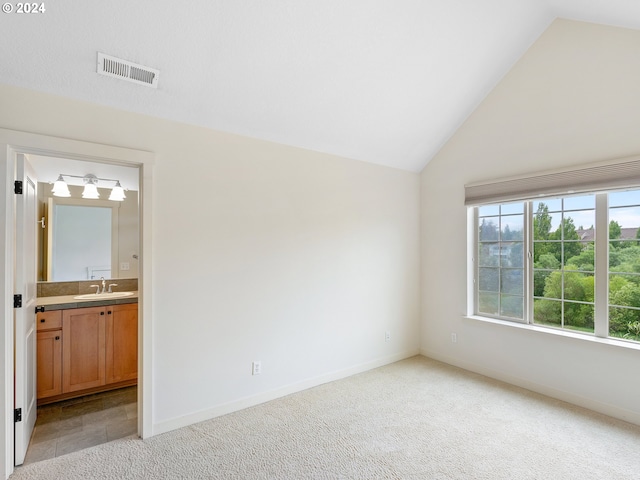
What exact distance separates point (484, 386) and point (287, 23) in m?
3.68

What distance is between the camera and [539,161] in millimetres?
3225

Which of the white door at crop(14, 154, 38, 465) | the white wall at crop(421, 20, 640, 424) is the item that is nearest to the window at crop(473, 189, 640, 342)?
the white wall at crop(421, 20, 640, 424)

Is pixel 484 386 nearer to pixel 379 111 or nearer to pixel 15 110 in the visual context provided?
pixel 379 111

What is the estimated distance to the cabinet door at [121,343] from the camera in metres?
3.31

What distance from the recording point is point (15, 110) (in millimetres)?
2035

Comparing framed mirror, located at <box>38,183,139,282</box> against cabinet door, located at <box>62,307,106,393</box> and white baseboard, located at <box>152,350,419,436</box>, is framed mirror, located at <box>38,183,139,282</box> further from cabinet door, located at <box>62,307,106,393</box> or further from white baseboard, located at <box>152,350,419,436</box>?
white baseboard, located at <box>152,350,419,436</box>

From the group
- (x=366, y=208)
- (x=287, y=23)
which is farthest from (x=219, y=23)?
(x=366, y=208)

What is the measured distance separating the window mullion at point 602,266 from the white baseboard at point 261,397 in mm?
2067

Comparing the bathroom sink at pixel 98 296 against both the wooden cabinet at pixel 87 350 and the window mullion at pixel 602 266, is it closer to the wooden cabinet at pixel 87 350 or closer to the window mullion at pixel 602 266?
the wooden cabinet at pixel 87 350

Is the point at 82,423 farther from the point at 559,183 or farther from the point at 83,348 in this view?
the point at 559,183

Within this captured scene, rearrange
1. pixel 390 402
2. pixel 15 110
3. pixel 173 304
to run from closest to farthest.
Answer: pixel 15 110, pixel 173 304, pixel 390 402

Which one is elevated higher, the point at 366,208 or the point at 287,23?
the point at 287,23

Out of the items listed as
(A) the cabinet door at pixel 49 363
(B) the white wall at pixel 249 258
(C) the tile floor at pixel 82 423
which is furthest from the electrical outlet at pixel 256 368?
(A) the cabinet door at pixel 49 363

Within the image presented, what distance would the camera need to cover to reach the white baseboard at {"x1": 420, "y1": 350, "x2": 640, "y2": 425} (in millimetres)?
2682
